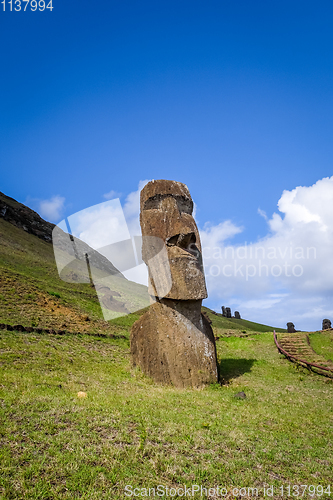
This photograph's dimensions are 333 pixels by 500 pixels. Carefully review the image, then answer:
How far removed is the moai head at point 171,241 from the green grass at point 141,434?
3500 millimetres

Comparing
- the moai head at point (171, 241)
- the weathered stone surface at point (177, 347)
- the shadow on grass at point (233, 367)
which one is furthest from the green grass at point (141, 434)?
the moai head at point (171, 241)

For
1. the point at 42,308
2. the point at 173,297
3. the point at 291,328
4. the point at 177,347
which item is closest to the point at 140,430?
the point at 177,347

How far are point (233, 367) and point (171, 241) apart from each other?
745 cm

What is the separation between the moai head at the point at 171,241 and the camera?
1212cm

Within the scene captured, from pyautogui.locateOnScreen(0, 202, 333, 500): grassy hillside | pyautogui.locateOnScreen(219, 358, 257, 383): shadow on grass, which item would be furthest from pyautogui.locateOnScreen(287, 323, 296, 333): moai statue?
pyautogui.locateOnScreen(0, 202, 333, 500): grassy hillside

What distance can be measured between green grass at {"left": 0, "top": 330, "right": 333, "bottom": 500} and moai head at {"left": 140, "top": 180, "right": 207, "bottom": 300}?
3.50 meters

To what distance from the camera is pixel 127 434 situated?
20.1ft

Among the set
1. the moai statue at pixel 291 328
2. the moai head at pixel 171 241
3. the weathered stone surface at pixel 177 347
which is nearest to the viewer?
the weathered stone surface at pixel 177 347

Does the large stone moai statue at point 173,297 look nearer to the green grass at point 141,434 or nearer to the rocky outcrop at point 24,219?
the green grass at point 141,434

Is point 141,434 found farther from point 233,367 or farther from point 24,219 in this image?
point 24,219

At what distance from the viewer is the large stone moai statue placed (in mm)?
11625

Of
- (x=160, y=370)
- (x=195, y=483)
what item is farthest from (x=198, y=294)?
(x=195, y=483)

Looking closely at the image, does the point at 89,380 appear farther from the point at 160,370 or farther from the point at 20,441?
the point at 20,441

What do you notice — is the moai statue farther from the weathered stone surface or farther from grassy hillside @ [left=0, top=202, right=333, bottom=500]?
the weathered stone surface
